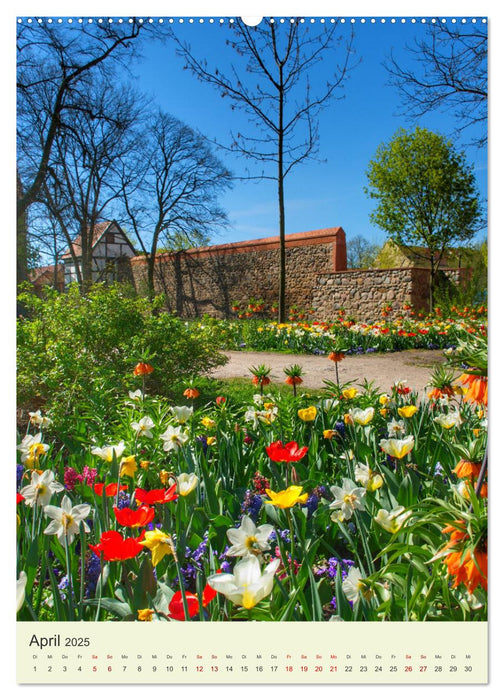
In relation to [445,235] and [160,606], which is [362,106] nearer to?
[445,235]

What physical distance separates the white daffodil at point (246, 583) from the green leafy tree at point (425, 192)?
1263mm

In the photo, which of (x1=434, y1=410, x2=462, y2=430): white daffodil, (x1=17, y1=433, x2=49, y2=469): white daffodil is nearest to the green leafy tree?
(x1=434, y1=410, x2=462, y2=430): white daffodil

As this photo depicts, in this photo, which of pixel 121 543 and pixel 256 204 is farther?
pixel 256 204

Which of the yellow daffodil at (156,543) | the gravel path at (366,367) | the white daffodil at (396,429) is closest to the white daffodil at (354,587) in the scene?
the yellow daffodil at (156,543)

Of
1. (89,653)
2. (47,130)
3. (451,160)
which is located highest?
(47,130)

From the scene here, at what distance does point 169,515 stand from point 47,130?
136 centimetres

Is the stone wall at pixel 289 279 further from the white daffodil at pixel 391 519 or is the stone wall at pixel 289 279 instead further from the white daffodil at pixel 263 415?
the white daffodil at pixel 391 519

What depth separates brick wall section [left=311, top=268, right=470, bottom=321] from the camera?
77.7 inches

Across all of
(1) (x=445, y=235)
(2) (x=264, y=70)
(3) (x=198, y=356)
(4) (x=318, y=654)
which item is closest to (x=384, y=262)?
(1) (x=445, y=235)

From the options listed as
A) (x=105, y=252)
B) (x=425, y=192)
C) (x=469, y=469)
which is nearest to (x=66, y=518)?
(x=469, y=469)

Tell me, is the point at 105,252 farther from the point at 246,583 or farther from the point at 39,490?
the point at 246,583

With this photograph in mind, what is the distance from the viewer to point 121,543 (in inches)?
42.1

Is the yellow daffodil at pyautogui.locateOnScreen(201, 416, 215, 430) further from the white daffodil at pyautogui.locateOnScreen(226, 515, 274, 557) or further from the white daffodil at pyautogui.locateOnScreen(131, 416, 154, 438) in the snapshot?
the white daffodil at pyautogui.locateOnScreen(226, 515, 274, 557)

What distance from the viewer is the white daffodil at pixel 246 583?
0.91 metres
